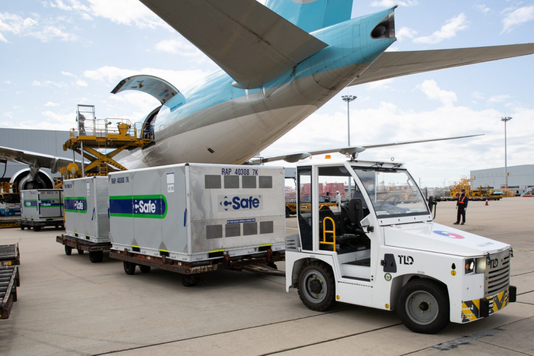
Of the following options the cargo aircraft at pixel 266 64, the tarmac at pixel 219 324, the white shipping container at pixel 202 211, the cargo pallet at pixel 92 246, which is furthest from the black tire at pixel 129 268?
the cargo aircraft at pixel 266 64

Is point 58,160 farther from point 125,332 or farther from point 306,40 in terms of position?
point 125,332

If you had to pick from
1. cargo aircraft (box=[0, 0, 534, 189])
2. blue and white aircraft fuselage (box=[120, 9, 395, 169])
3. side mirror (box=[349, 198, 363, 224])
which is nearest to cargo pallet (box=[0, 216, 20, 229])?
blue and white aircraft fuselage (box=[120, 9, 395, 169])

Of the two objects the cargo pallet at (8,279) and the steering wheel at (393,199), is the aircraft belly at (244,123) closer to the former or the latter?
the steering wheel at (393,199)

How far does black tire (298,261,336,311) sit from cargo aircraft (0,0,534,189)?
183cm

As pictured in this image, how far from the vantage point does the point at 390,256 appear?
5.51 meters

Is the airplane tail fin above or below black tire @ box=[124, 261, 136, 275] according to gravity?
above

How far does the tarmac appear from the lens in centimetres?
503

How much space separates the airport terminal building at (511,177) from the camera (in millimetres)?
122625

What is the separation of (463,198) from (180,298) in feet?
54.1

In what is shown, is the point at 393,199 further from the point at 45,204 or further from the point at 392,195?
the point at 45,204

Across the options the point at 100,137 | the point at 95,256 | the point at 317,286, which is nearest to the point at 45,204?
the point at 100,137

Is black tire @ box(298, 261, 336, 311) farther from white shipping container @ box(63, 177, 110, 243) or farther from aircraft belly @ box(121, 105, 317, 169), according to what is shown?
white shipping container @ box(63, 177, 110, 243)

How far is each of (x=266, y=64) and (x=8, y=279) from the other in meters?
7.42

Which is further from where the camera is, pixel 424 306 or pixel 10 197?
pixel 10 197
